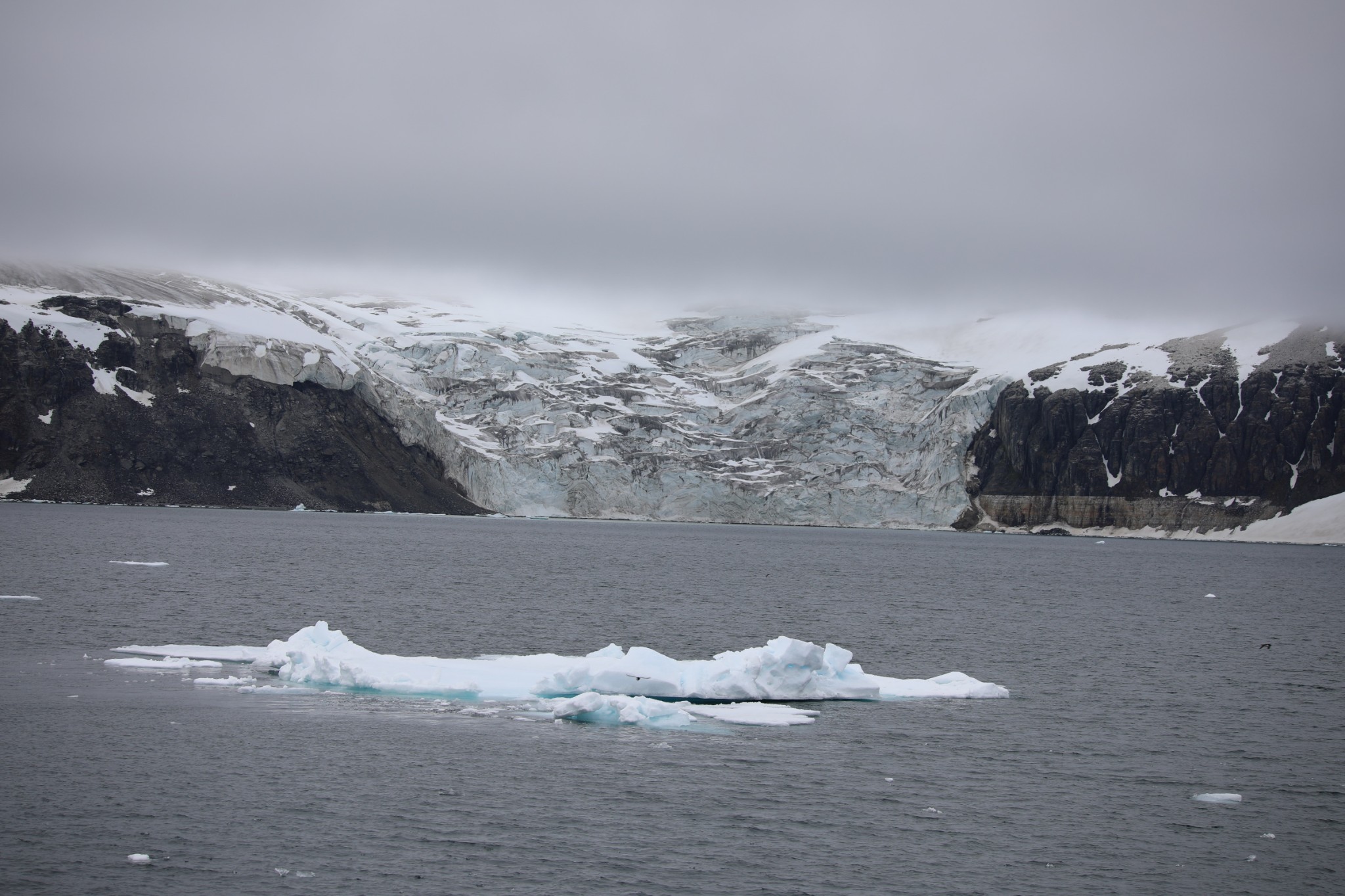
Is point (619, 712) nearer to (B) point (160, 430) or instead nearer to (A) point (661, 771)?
(A) point (661, 771)

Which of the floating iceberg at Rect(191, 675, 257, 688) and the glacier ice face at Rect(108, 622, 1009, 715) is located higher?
the glacier ice face at Rect(108, 622, 1009, 715)

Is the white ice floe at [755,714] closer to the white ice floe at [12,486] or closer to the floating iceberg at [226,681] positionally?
the floating iceberg at [226,681]

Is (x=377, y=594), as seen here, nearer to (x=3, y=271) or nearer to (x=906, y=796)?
(x=906, y=796)

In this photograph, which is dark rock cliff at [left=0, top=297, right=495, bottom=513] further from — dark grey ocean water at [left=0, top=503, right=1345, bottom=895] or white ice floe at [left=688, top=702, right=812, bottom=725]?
white ice floe at [left=688, top=702, right=812, bottom=725]

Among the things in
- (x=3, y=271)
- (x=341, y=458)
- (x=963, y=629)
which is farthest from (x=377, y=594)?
(x=3, y=271)

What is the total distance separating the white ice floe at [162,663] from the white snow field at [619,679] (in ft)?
0.24

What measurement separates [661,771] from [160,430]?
527ft

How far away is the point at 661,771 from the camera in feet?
90.3

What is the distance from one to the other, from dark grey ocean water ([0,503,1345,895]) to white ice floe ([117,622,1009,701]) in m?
1.20

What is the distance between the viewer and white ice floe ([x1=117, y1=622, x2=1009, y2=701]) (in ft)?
118

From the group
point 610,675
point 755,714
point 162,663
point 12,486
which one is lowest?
point 162,663

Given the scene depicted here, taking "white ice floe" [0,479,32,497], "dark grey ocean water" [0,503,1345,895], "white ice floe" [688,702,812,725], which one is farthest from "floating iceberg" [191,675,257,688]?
"white ice floe" [0,479,32,497]

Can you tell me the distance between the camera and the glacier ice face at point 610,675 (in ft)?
118

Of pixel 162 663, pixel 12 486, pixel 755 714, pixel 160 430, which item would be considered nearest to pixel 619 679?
pixel 755 714
